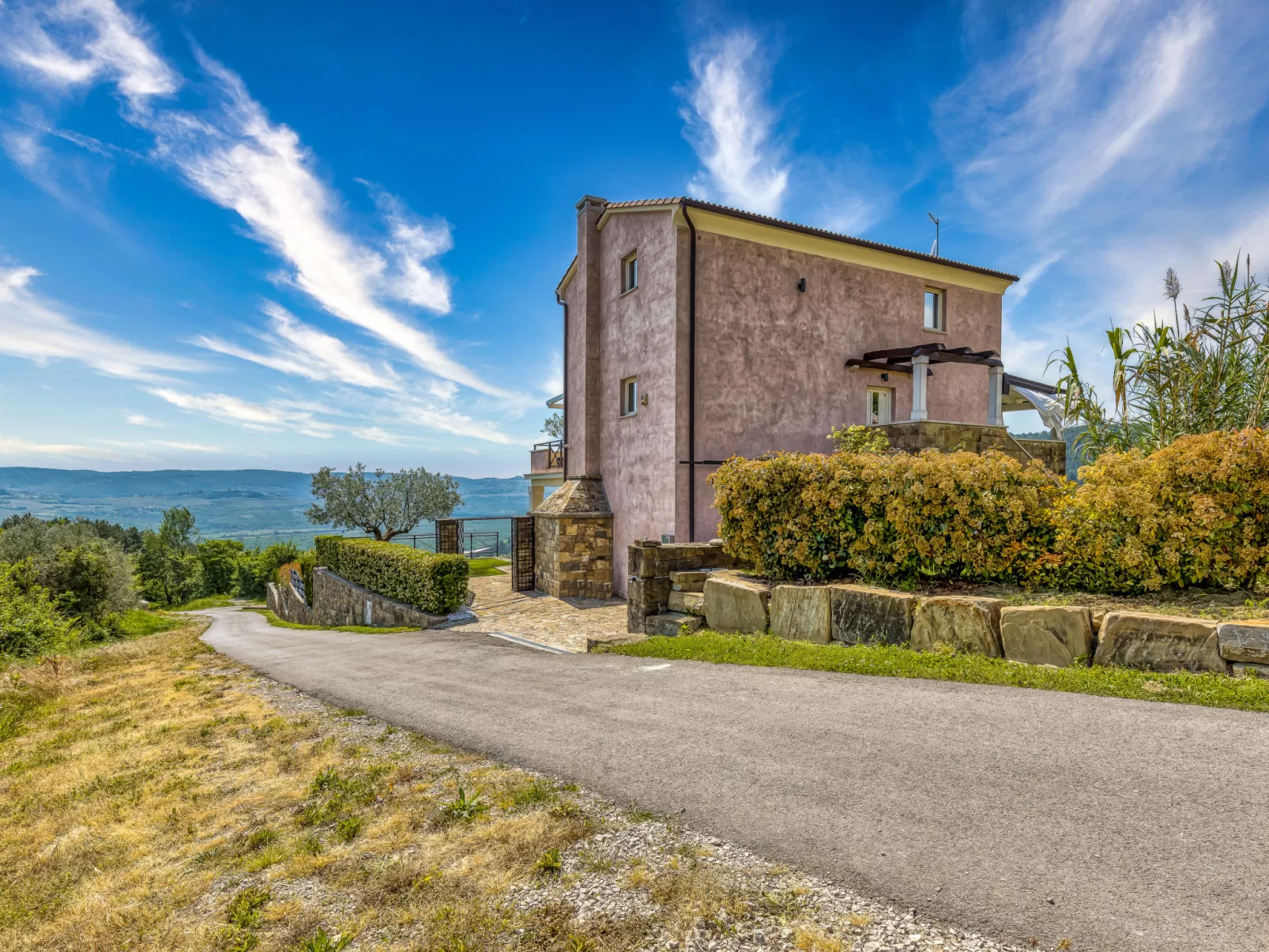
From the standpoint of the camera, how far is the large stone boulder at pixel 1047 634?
462 cm

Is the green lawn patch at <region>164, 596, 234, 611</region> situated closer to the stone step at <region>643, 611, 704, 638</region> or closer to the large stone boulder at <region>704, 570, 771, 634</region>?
the stone step at <region>643, 611, 704, 638</region>

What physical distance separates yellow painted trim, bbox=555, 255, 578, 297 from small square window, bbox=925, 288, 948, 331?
10.3 m

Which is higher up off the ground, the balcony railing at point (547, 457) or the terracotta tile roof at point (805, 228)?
the terracotta tile roof at point (805, 228)

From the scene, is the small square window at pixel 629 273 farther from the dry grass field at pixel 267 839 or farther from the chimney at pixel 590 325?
the dry grass field at pixel 267 839

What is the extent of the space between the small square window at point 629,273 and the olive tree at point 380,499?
25.8 m

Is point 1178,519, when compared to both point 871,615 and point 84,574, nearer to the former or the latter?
point 871,615

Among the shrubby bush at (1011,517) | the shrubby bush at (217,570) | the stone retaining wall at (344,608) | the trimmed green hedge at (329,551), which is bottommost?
the shrubby bush at (217,570)

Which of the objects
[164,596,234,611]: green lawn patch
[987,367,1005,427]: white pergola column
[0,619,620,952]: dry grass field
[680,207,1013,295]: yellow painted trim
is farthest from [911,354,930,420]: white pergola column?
[164,596,234,611]: green lawn patch

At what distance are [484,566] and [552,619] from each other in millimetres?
14097

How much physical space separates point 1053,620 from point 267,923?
18.0ft

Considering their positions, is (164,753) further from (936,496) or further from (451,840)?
(936,496)

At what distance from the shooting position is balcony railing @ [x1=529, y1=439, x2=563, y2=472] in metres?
21.1

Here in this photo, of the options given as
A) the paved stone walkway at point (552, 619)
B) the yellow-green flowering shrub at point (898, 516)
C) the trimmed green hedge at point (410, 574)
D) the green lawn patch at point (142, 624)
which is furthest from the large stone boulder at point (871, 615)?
the green lawn patch at point (142, 624)

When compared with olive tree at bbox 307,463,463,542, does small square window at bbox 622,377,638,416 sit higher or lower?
higher
